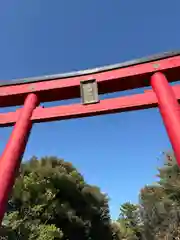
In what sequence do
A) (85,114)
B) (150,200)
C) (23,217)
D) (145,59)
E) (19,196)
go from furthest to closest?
(150,200)
(19,196)
(23,217)
(145,59)
(85,114)

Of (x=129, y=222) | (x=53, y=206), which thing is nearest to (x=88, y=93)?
(x=53, y=206)

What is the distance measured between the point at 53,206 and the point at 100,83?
1259 cm

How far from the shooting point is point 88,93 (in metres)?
4.54

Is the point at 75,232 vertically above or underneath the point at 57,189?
underneath

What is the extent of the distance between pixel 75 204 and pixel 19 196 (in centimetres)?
422

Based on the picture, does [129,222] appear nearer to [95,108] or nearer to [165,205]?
[165,205]

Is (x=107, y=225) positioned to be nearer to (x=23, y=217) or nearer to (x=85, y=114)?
(x=23, y=217)

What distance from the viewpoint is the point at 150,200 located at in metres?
22.1

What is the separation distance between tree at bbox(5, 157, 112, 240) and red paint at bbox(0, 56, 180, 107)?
34.1 feet

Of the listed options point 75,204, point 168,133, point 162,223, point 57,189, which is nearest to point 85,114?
point 168,133

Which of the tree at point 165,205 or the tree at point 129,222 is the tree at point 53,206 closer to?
the tree at point 165,205

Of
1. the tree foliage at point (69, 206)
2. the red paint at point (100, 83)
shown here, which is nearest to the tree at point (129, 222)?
the tree foliage at point (69, 206)

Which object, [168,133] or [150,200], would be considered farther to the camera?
[150,200]

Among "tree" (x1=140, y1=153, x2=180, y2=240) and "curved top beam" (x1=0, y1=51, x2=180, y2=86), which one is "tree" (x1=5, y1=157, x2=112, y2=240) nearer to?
"tree" (x1=140, y1=153, x2=180, y2=240)
